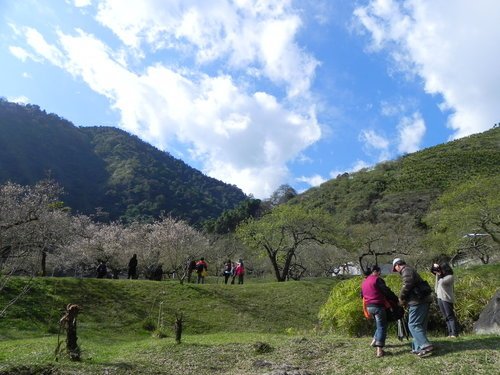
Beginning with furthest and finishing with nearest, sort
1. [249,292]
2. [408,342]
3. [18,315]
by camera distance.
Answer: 1. [249,292]
2. [18,315]
3. [408,342]

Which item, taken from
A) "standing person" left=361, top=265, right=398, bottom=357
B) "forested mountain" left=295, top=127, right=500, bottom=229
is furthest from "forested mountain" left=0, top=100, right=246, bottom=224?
"standing person" left=361, top=265, right=398, bottom=357

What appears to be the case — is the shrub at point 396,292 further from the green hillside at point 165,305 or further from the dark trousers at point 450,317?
the green hillside at point 165,305

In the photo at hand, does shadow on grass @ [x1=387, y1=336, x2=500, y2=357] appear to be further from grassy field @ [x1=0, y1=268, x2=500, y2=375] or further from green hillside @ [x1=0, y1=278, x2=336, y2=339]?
green hillside @ [x1=0, y1=278, x2=336, y2=339]

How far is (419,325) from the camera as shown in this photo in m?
8.92

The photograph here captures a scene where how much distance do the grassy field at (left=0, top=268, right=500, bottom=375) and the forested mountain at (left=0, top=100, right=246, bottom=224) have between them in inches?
2284

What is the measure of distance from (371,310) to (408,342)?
5.13 ft

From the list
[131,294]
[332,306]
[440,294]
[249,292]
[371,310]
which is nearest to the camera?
[371,310]

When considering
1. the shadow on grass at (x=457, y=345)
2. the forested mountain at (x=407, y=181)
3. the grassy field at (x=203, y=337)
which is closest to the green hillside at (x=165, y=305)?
the grassy field at (x=203, y=337)

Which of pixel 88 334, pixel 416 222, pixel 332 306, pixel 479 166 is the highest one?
pixel 479 166

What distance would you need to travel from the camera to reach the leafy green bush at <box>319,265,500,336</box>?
45.4 ft

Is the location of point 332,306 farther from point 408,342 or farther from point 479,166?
point 479,166

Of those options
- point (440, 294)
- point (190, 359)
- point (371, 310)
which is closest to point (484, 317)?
point (440, 294)

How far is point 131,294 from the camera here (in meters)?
25.9

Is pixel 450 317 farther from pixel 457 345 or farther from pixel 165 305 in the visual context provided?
pixel 165 305
